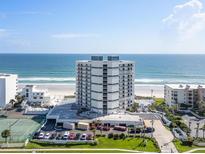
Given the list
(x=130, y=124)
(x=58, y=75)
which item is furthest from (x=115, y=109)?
(x=58, y=75)

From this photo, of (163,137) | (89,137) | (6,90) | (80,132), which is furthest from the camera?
(6,90)

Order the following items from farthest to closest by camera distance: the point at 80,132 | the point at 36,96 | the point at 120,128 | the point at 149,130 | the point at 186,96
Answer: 1. the point at 36,96
2. the point at 186,96
3. the point at 120,128
4. the point at 149,130
5. the point at 80,132

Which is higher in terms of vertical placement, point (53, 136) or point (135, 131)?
point (135, 131)

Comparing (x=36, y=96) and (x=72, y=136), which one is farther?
(x=36, y=96)

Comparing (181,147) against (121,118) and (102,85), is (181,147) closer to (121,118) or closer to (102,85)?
(121,118)

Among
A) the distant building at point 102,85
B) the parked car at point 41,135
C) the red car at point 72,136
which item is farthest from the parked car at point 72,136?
the distant building at point 102,85

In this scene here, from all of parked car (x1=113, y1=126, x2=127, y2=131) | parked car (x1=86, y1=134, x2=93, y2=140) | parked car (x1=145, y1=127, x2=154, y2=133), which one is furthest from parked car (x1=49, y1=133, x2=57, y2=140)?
parked car (x1=145, y1=127, x2=154, y2=133)

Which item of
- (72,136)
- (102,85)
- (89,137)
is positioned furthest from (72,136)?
(102,85)
